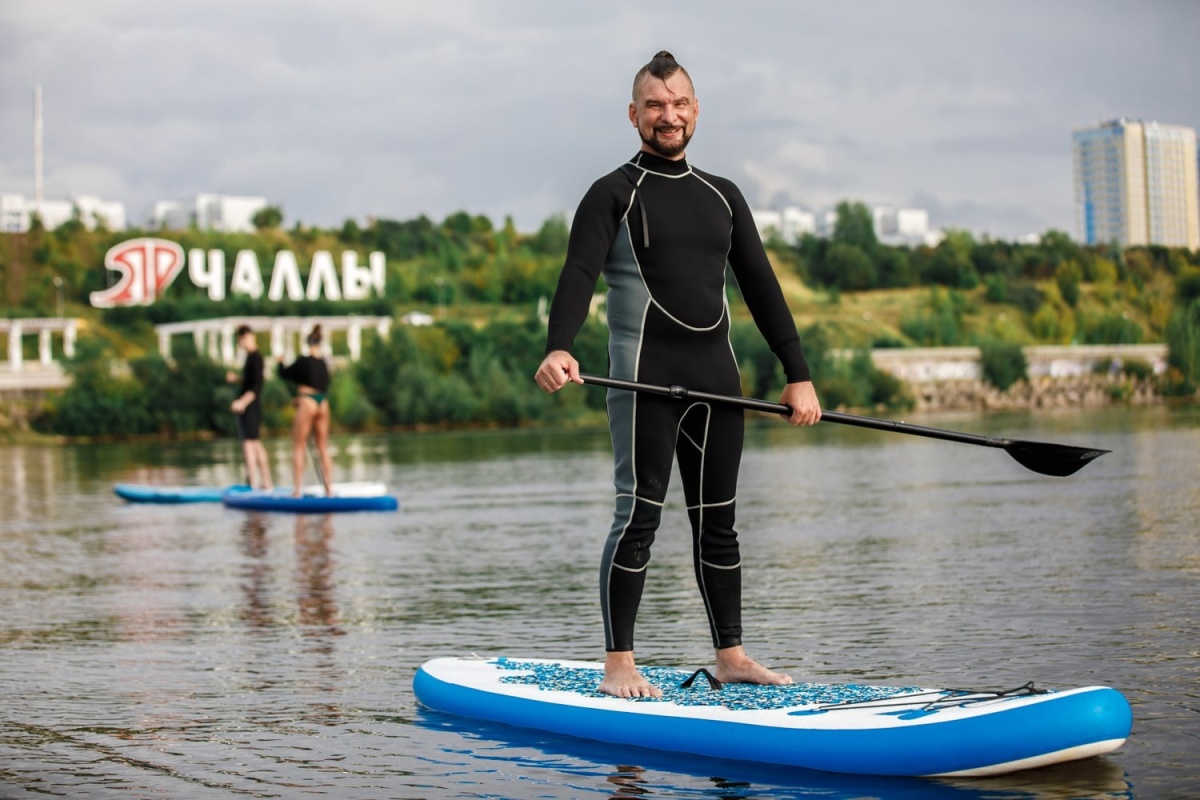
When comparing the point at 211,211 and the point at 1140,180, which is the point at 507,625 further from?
the point at 211,211

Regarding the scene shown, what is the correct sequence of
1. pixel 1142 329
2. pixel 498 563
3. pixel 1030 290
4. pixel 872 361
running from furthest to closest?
pixel 1030 290 → pixel 1142 329 → pixel 872 361 → pixel 498 563

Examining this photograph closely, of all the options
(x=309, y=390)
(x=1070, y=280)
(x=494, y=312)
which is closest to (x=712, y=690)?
(x=309, y=390)

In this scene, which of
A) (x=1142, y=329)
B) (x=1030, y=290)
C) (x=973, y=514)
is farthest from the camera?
(x=1030, y=290)

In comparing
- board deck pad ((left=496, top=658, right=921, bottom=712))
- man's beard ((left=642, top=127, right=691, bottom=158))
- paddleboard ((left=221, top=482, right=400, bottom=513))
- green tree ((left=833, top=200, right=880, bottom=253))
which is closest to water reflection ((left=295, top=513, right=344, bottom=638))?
paddleboard ((left=221, top=482, right=400, bottom=513))

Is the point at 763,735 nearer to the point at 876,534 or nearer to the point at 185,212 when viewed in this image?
the point at 876,534

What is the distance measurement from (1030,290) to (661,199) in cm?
10640

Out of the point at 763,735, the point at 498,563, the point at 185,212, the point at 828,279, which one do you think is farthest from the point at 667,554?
the point at 185,212

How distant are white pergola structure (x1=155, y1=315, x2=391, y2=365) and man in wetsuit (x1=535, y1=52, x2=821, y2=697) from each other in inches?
2866

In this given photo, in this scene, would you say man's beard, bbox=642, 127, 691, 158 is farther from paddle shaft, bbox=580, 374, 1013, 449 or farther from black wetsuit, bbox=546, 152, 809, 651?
paddle shaft, bbox=580, 374, 1013, 449

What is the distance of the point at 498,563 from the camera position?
502 inches

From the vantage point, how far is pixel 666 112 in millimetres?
6352

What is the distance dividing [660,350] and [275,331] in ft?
254

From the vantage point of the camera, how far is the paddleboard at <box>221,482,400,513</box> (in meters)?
18.3

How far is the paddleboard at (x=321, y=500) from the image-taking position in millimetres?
18328
